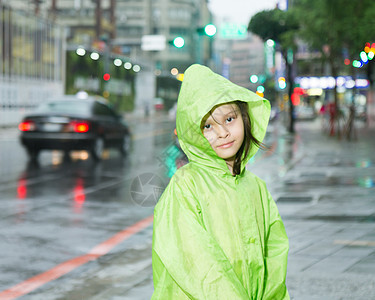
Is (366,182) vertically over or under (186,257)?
under

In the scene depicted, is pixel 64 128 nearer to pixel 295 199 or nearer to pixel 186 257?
pixel 295 199

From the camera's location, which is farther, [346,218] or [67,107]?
[67,107]

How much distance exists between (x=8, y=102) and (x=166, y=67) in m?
81.5

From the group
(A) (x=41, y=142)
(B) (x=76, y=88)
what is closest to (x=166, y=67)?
(B) (x=76, y=88)

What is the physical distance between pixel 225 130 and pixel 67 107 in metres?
14.6

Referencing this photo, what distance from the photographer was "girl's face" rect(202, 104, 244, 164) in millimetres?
2400

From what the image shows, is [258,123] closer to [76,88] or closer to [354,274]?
[354,274]

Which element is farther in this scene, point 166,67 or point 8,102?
point 166,67

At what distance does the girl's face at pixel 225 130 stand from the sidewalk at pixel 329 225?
2567 millimetres

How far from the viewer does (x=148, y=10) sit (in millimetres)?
127375

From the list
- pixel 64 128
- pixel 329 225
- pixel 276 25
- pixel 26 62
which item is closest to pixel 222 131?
pixel 329 225

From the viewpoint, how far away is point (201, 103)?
7.41ft

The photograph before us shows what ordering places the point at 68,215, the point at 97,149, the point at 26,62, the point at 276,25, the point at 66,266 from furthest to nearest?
the point at 26,62, the point at 276,25, the point at 97,149, the point at 68,215, the point at 66,266

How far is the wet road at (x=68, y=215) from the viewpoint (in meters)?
5.61
